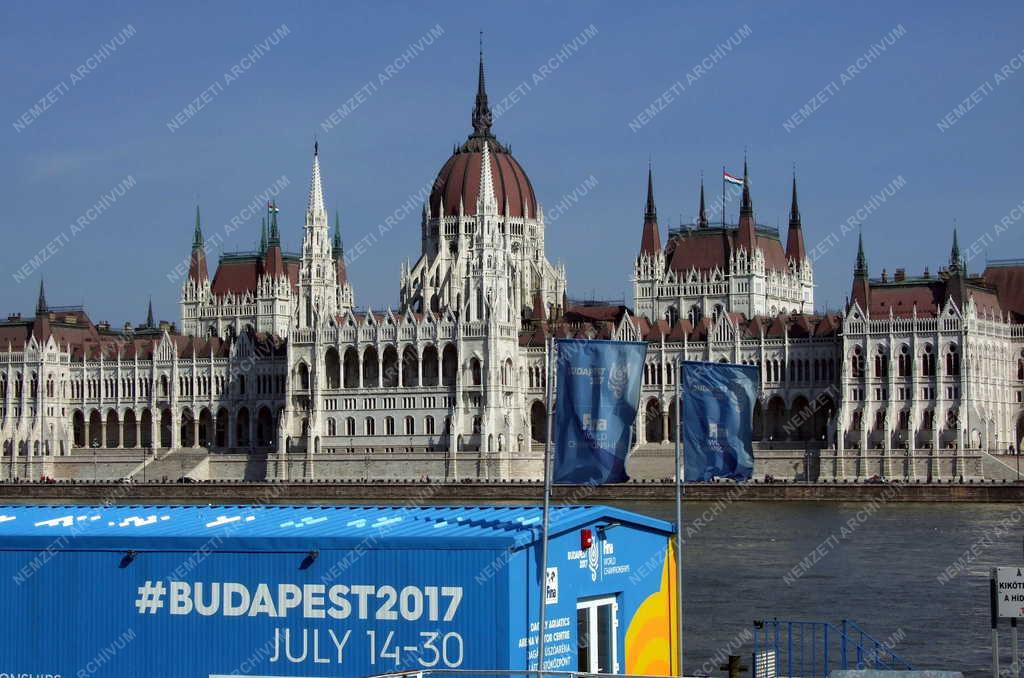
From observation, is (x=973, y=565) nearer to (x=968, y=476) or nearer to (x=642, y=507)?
(x=642, y=507)

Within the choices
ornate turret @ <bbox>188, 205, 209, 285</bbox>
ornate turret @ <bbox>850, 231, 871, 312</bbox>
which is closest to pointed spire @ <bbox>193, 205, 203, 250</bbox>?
ornate turret @ <bbox>188, 205, 209, 285</bbox>

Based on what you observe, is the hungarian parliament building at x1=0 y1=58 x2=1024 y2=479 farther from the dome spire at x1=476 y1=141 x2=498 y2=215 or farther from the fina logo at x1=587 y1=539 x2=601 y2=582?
the fina logo at x1=587 y1=539 x2=601 y2=582

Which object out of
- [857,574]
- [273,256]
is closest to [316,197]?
[273,256]

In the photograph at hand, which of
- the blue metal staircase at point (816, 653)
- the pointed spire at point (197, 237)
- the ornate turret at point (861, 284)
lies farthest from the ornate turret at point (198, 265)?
the blue metal staircase at point (816, 653)

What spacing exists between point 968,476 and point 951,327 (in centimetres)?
1058

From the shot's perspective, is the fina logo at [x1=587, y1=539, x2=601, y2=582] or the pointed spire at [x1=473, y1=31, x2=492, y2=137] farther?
the pointed spire at [x1=473, y1=31, x2=492, y2=137]

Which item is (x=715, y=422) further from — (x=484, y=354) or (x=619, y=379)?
(x=484, y=354)

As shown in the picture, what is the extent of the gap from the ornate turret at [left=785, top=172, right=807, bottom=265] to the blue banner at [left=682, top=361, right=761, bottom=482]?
9923 centimetres

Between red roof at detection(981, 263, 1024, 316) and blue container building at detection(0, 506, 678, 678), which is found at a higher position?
red roof at detection(981, 263, 1024, 316)

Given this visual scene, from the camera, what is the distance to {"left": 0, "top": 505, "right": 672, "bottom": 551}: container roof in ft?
78.9

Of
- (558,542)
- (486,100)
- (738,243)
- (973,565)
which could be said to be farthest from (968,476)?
(558,542)

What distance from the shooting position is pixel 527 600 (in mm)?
23812

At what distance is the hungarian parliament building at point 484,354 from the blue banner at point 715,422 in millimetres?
70375

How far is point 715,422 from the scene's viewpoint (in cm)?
3167
